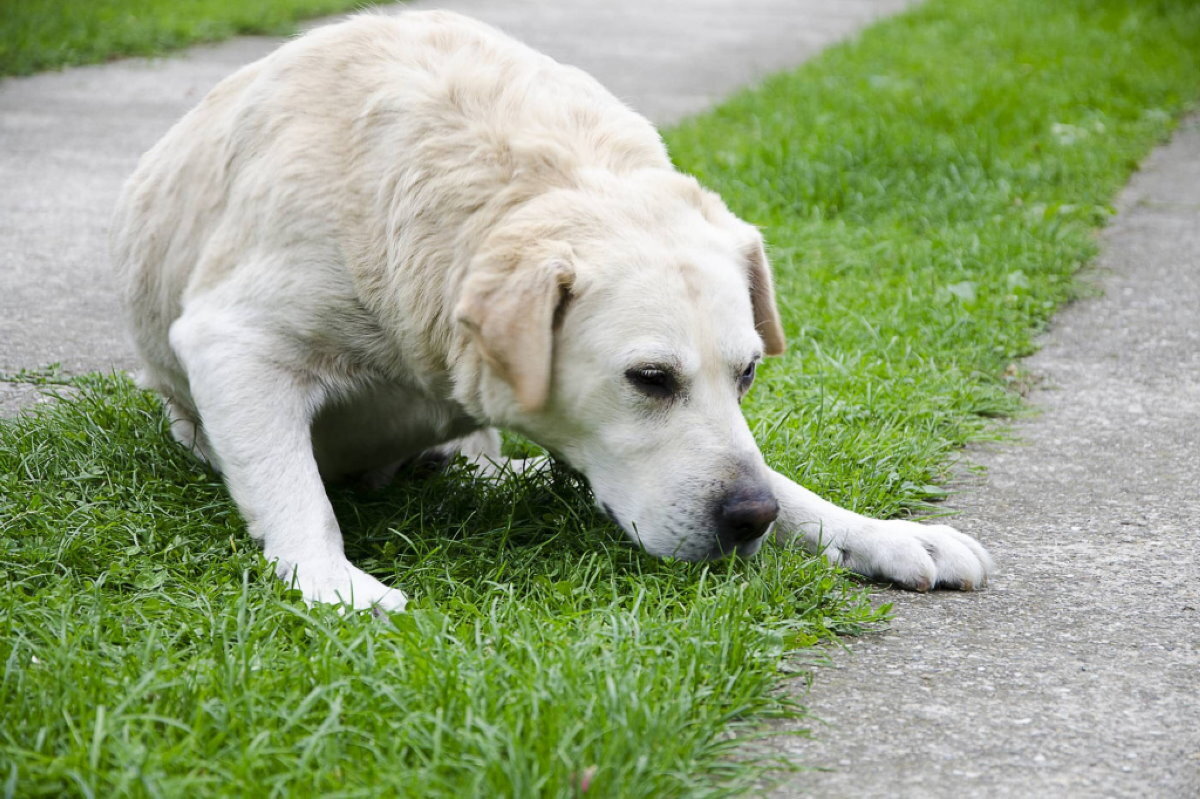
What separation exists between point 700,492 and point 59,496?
173 centimetres

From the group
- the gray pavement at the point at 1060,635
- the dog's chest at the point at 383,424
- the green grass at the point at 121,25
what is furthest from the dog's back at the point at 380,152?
the green grass at the point at 121,25

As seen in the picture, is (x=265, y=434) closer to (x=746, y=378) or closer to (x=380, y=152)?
(x=380, y=152)

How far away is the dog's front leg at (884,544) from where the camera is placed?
3354 mm

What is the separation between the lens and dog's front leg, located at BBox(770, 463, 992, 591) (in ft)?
11.0

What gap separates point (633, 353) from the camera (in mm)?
3039

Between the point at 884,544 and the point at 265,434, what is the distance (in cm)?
158

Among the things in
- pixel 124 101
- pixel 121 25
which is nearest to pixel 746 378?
pixel 124 101

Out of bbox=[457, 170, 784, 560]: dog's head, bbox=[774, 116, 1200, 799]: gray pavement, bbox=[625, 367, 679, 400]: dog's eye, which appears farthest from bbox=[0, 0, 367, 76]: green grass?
bbox=[625, 367, 679, 400]: dog's eye

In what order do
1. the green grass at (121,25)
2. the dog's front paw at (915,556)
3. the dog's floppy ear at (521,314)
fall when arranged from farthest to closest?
1. the green grass at (121,25)
2. the dog's front paw at (915,556)
3. the dog's floppy ear at (521,314)

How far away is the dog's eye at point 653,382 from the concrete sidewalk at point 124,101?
227cm

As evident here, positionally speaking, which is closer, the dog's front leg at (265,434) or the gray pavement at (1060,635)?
the gray pavement at (1060,635)

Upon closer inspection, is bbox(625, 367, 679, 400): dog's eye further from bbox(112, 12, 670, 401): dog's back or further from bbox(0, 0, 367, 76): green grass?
bbox(0, 0, 367, 76): green grass

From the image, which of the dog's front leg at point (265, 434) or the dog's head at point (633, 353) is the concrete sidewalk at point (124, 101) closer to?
the dog's front leg at point (265, 434)

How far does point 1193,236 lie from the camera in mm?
6902
